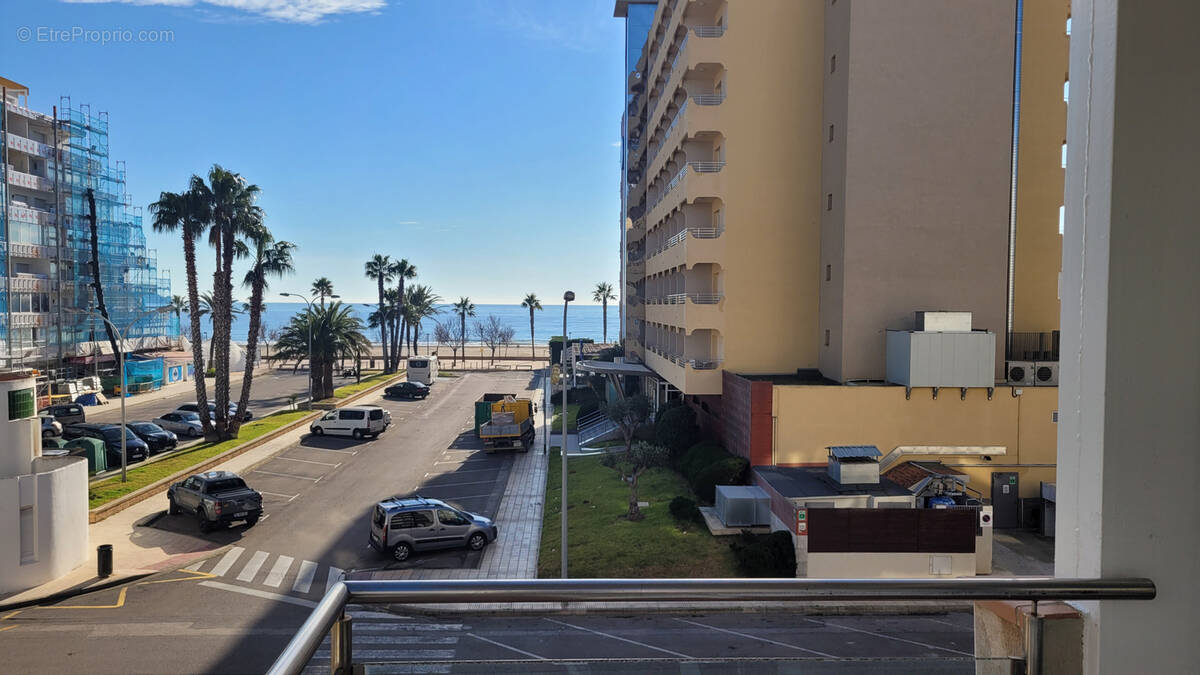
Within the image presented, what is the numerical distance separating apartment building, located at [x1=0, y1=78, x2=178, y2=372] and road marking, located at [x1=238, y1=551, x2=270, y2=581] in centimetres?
3268

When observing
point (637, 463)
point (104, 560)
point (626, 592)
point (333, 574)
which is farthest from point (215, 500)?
point (626, 592)

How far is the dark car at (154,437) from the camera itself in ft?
109

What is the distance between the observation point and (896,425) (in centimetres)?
2341

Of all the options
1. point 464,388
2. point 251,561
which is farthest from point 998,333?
point 464,388

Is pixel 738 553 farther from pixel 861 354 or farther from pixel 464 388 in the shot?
pixel 464 388

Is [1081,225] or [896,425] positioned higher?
[1081,225]

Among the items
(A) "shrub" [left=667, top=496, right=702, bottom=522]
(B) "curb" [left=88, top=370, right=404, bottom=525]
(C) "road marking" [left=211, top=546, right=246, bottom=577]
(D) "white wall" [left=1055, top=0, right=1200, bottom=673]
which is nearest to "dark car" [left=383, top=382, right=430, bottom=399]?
(B) "curb" [left=88, top=370, right=404, bottom=525]

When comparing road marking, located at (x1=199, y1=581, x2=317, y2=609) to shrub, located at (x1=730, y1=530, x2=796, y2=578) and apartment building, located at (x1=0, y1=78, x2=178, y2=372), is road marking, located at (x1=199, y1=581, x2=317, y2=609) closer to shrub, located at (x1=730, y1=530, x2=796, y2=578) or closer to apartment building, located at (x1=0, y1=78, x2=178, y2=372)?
shrub, located at (x1=730, y1=530, x2=796, y2=578)

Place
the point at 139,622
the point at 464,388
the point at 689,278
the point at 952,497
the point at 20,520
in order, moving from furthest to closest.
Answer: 1. the point at 464,388
2. the point at 689,278
3. the point at 952,497
4. the point at 20,520
5. the point at 139,622

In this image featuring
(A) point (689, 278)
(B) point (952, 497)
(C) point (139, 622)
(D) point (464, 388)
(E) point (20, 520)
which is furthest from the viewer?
(D) point (464, 388)

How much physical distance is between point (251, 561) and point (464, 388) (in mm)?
40789

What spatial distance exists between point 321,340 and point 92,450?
834 inches

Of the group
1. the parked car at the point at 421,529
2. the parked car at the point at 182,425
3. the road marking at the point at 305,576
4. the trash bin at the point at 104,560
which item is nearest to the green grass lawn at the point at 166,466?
the parked car at the point at 182,425

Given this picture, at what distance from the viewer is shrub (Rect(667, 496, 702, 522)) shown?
21.3m
